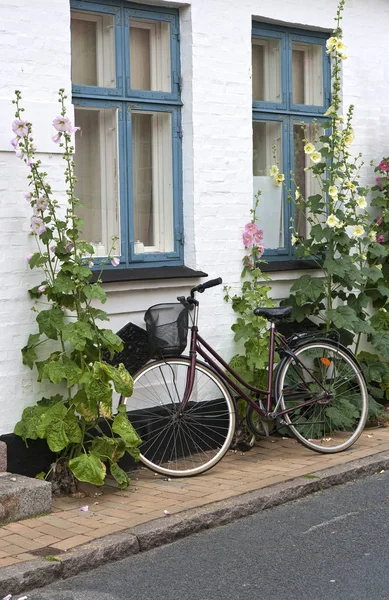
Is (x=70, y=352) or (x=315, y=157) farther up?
(x=315, y=157)

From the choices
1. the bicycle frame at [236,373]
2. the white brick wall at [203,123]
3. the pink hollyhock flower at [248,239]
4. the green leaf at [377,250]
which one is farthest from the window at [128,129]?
the green leaf at [377,250]

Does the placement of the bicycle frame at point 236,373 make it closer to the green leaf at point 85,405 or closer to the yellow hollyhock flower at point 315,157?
the green leaf at point 85,405

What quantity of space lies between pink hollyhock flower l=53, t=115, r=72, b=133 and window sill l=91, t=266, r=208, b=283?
1.10m

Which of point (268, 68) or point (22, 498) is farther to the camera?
point (268, 68)

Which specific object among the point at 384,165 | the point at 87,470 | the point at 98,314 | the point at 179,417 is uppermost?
the point at 384,165

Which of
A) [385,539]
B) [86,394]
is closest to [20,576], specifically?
[86,394]

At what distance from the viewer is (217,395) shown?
24.5 ft

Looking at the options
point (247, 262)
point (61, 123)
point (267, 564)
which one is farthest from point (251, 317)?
point (267, 564)

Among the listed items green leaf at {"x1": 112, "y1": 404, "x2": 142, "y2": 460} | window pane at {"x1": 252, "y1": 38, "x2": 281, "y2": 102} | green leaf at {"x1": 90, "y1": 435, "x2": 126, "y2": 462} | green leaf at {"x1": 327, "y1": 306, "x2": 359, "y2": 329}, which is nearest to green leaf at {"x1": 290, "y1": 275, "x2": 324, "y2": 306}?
green leaf at {"x1": 327, "y1": 306, "x2": 359, "y2": 329}

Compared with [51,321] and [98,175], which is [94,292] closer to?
[51,321]

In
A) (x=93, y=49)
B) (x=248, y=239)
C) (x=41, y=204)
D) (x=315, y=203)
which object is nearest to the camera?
(x=41, y=204)

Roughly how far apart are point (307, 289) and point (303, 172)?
1268 millimetres

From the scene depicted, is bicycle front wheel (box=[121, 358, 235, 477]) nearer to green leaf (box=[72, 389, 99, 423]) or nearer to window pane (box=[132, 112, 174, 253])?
green leaf (box=[72, 389, 99, 423])

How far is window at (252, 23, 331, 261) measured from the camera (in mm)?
8391
